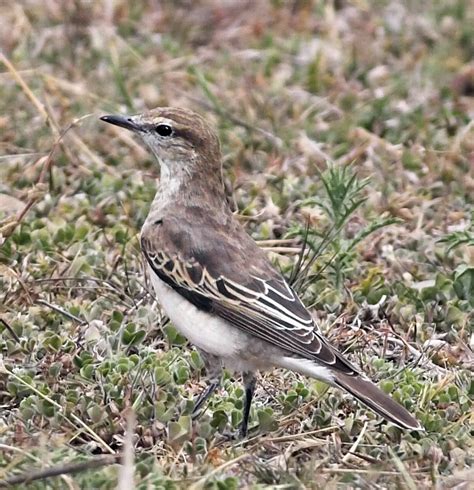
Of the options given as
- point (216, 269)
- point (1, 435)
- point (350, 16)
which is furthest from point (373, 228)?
point (350, 16)

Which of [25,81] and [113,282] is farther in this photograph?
[25,81]

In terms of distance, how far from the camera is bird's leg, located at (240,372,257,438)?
738 centimetres

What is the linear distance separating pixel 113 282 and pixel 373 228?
5.66ft

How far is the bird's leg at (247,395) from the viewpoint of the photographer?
24.2 ft

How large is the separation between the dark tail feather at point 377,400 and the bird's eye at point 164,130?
2074 mm

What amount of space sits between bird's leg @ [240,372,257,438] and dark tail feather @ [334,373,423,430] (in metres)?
0.56

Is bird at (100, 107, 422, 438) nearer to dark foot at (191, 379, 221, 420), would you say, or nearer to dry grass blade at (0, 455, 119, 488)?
dark foot at (191, 379, 221, 420)

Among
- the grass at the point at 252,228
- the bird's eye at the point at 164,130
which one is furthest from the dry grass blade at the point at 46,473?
the bird's eye at the point at 164,130

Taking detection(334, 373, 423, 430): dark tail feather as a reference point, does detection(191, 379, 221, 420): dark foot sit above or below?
below

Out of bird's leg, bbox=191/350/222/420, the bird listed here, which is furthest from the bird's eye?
bird's leg, bbox=191/350/222/420

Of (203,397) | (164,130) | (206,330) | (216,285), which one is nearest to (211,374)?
(203,397)

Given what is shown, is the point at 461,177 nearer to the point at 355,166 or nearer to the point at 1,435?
the point at 355,166

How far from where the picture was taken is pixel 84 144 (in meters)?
11.1

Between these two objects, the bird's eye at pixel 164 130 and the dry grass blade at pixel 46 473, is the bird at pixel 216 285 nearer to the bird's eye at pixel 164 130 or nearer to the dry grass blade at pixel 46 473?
the bird's eye at pixel 164 130
